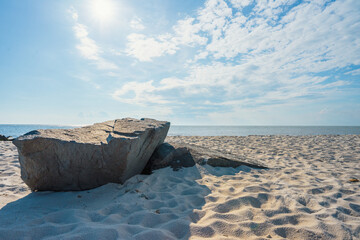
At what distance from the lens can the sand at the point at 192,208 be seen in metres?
1.89

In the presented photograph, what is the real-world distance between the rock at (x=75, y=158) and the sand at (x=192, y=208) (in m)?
0.17

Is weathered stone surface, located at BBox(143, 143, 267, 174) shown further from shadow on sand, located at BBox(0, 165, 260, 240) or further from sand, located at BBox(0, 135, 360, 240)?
shadow on sand, located at BBox(0, 165, 260, 240)

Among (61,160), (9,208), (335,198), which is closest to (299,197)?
(335,198)

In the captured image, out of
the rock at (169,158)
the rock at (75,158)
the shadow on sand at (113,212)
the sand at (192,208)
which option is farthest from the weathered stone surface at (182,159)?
the rock at (75,158)

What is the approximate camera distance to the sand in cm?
189

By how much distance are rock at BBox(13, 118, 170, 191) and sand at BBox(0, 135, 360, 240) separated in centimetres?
17

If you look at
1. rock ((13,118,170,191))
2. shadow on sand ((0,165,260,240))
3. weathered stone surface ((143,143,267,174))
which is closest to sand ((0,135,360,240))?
shadow on sand ((0,165,260,240))

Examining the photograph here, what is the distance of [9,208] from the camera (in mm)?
2369

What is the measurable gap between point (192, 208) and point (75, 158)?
1892mm

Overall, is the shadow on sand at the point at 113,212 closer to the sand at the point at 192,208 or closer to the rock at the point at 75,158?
the sand at the point at 192,208

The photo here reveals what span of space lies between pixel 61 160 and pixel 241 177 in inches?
124

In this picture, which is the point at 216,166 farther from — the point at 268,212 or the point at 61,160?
the point at 61,160

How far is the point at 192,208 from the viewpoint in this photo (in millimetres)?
2432

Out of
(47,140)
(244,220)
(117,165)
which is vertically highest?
(47,140)
